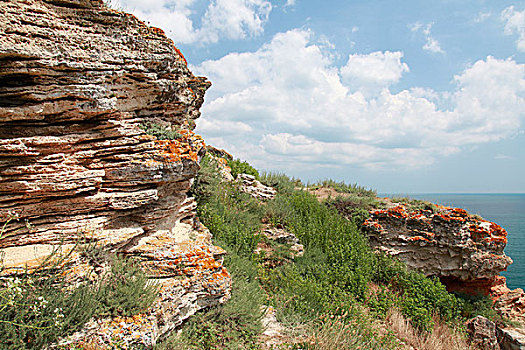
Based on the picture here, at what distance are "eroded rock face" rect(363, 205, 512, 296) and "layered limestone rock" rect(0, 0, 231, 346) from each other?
784 centimetres

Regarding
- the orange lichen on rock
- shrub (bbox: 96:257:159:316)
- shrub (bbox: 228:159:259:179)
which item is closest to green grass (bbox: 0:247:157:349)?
shrub (bbox: 96:257:159:316)

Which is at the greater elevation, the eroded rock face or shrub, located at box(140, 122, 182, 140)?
shrub, located at box(140, 122, 182, 140)

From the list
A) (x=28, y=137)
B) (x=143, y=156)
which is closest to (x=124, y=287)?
(x=143, y=156)

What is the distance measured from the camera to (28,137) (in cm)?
415

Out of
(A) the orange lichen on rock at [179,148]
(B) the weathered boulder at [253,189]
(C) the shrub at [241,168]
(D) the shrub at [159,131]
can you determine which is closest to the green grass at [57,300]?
(A) the orange lichen on rock at [179,148]

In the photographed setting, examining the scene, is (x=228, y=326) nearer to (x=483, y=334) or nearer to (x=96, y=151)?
(x=96, y=151)

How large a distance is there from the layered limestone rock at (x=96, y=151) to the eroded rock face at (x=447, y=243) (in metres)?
7.84

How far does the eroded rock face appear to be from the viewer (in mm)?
9930

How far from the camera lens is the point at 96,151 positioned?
4633 millimetres

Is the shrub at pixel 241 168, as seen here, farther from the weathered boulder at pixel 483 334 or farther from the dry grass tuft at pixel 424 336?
the weathered boulder at pixel 483 334

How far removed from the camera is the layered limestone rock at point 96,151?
3977mm

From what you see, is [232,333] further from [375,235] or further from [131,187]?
[375,235]

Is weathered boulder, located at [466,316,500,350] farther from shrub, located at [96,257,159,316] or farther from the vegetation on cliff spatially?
shrub, located at [96,257,159,316]

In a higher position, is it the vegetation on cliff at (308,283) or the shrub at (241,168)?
the shrub at (241,168)
